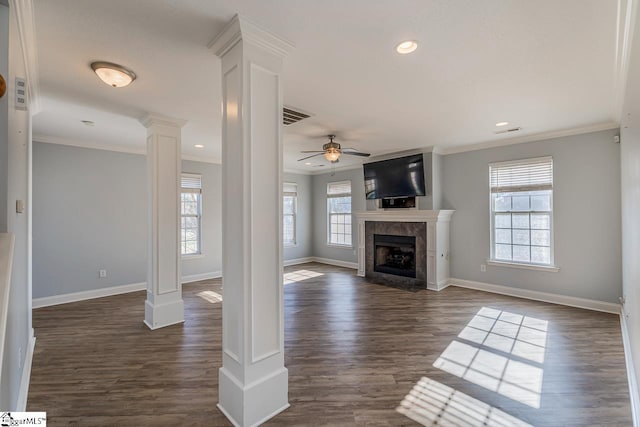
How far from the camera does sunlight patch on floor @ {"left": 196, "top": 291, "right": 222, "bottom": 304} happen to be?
462 centimetres

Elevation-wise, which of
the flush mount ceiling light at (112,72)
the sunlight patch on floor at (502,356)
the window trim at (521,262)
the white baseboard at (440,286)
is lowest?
the sunlight patch on floor at (502,356)

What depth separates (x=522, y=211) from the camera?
468 centimetres

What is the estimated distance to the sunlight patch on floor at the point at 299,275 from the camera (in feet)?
19.7

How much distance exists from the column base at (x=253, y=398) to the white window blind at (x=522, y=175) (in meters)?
4.65

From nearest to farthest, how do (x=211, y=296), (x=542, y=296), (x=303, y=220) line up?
(x=542, y=296)
(x=211, y=296)
(x=303, y=220)

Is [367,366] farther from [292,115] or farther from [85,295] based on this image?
[85,295]

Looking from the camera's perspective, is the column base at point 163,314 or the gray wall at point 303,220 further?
the gray wall at point 303,220

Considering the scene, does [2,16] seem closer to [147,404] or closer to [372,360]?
[147,404]

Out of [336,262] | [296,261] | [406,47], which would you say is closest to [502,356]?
[406,47]

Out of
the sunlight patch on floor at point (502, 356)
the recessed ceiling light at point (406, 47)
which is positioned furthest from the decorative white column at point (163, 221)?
the sunlight patch on floor at point (502, 356)

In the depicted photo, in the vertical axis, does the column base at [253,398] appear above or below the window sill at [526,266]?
below

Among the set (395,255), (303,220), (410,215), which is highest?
(410,215)

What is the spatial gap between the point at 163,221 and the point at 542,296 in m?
5.58

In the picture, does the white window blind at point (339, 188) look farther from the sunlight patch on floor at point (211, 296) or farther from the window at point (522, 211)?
the sunlight patch on floor at point (211, 296)
